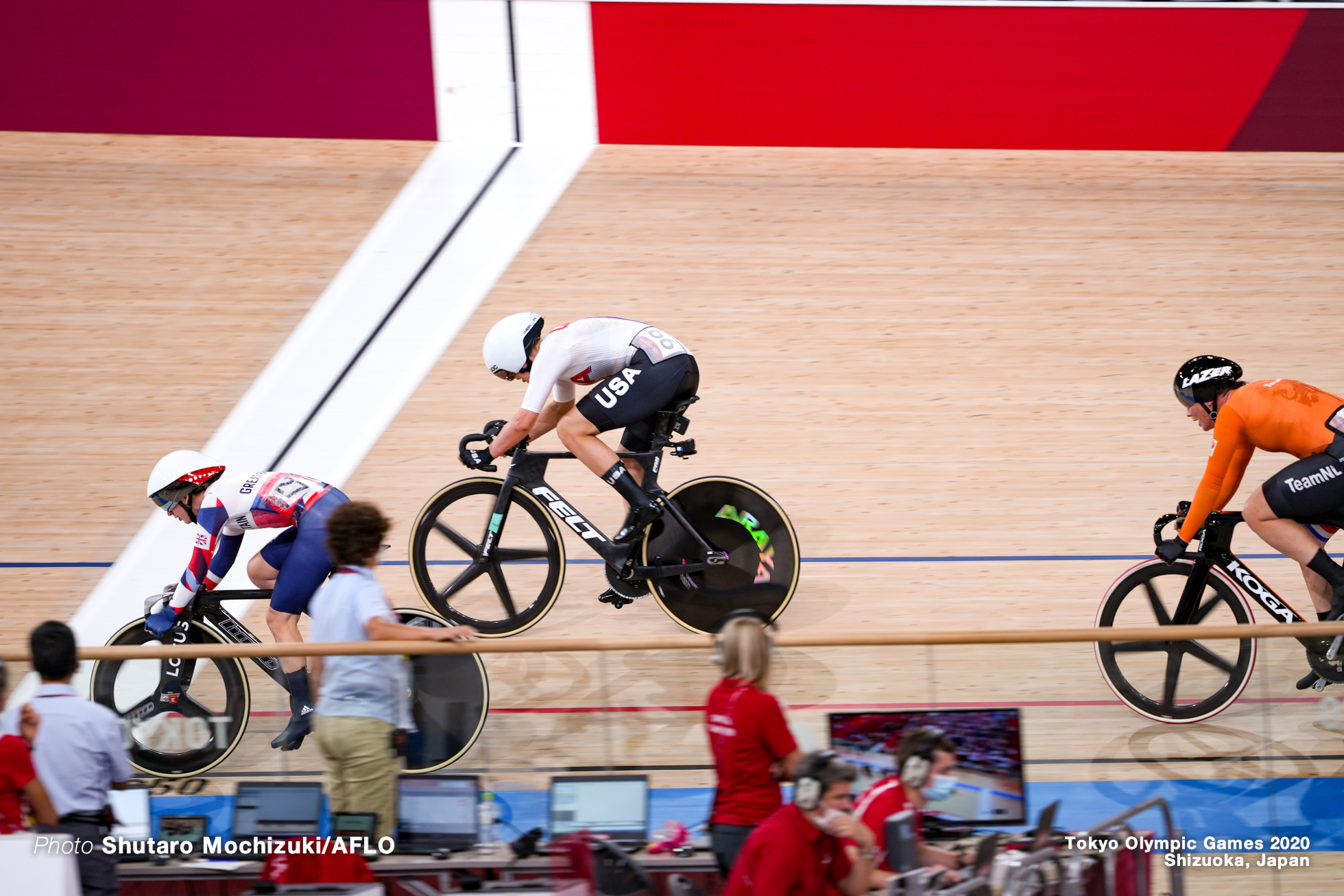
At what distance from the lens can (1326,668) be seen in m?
3.77

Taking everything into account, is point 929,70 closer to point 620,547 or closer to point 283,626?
point 620,547

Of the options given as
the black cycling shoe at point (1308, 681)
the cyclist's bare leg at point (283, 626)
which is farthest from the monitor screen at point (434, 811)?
the black cycling shoe at point (1308, 681)

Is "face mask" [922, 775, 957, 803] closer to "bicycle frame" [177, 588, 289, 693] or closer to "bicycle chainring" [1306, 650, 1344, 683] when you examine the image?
"bicycle chainring" [1306, 650, 1344, 683]

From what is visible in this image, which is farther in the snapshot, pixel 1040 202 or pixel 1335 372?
pixel 1040 202

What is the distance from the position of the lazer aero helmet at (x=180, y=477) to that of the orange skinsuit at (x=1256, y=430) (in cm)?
348

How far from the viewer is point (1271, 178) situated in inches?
328

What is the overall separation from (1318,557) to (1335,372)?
2886 mm

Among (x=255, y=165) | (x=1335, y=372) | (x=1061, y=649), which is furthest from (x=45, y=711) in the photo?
(x=1335, y=372)

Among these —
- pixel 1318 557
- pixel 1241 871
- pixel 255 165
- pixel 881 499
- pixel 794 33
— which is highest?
pixel 794 33

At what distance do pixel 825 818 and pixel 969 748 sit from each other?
33.2 inches

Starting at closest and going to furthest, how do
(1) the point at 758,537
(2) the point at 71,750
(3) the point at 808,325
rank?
(2) the point at 71,750 → (1) the point at 758,537 → (3) the point at 808,325

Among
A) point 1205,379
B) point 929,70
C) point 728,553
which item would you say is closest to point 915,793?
point 728,553

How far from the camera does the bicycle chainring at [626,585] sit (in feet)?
16.5

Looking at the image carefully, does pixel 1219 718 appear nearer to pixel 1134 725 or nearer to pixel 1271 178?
pixel 1134 725
